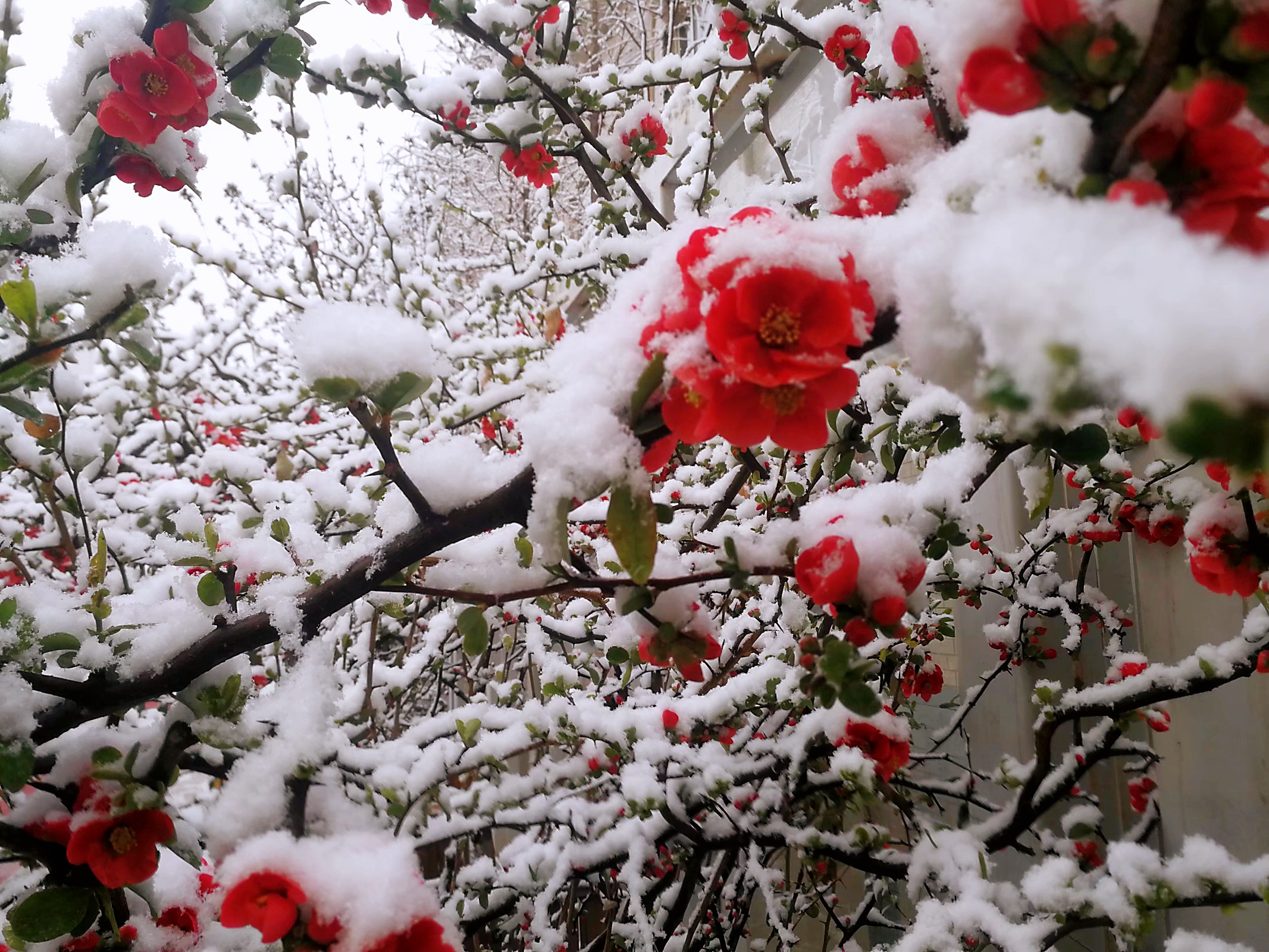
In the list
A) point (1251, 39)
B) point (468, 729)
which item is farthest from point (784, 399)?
point (468, 729)

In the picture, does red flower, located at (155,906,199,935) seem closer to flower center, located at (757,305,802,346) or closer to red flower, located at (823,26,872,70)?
flower center, located at (757,305,802,346)

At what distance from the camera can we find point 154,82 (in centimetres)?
69

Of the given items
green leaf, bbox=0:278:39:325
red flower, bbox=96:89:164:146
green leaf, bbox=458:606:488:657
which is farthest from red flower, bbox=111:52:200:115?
green leaf, bbox=458:606:488:657

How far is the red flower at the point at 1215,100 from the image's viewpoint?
0.79 feet

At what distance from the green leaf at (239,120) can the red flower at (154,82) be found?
15 cm

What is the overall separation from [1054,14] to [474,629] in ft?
1.92

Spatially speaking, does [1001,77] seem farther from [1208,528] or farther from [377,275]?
[377,275]

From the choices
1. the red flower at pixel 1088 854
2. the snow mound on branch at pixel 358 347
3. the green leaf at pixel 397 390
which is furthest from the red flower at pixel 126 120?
the red flower at pixel 1088 854

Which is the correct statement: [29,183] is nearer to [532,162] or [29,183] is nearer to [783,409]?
[783,409]

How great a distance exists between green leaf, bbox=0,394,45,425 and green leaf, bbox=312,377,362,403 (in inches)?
19.8

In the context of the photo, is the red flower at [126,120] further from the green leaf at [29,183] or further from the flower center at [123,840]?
the flower center at [123,840]

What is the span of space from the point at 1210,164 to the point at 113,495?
271cm

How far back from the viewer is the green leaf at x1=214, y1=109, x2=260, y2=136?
2.79 ft

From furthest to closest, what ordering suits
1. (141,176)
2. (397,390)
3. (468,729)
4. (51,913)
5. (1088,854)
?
1. (1088,854)
2. (468,729)
3. (141,176)
4. (51,913)
5. (397,390)
